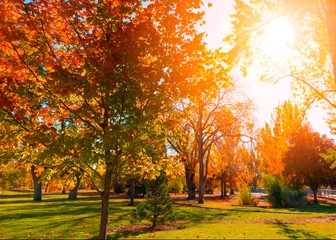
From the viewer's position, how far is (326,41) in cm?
1123

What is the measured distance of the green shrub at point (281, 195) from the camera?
2105cm

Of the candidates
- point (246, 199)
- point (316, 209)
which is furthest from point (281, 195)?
point (246, 199)

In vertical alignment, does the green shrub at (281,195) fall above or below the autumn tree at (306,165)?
below

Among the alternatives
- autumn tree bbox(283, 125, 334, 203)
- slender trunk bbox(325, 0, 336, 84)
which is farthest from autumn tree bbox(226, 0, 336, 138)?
autumn tree bbox(283, 125, 334, 203)

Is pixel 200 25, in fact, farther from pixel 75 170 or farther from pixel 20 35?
pixel 75 170

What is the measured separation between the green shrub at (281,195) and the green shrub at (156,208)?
14735 millimetres

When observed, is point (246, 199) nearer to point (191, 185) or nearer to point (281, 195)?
point (281, 195)

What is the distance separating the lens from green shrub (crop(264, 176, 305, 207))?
2105cm

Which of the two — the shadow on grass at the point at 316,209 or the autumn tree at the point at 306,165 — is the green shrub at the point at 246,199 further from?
the autumn tree at the point at 306,165

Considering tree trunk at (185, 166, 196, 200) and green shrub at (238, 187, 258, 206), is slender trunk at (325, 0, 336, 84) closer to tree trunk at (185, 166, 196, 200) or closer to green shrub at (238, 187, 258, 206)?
green shrub at (238, 187, 258, 206)

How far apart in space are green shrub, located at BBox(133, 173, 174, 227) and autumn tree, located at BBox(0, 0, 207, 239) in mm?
6609

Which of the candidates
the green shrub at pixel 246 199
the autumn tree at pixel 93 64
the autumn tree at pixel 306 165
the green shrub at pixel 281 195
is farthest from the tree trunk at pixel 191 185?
the autumn tree at pixel 93 64

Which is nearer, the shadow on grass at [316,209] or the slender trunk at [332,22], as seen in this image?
the slender trunk at [332,22]

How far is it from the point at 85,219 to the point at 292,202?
19712 millimetres
